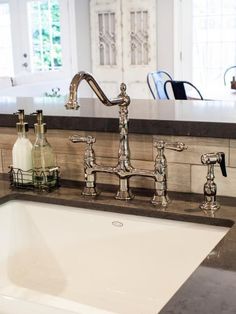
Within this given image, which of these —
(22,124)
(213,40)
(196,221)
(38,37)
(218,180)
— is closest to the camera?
(196,221)

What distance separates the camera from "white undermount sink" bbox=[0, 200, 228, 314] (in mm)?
1069

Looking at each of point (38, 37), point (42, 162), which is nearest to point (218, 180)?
point (42, 162)

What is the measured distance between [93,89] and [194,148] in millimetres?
286

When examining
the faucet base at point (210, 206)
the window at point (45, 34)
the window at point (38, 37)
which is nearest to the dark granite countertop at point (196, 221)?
the faucet base at point (210, 206)

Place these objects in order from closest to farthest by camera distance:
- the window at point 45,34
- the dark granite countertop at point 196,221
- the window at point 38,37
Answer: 1. the dark granite countertop at point 196,221
2. the window at point 38,37
3. the window at point 45,34

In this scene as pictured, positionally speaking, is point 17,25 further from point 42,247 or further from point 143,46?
point 42,247

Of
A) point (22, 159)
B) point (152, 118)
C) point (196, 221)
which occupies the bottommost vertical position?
point (196, 221)

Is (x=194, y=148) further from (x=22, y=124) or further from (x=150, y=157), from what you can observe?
(x=22, y=124)

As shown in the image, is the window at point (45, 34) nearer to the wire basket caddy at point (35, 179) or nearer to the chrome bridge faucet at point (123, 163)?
the wire basket caddy at point (35, 179)

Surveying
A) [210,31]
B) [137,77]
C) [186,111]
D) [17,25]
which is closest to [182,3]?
[210,31]

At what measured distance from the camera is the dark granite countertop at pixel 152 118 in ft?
3.71

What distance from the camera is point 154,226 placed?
111cm

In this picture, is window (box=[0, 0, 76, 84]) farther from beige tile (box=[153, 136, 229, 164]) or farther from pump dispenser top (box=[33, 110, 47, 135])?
beige tile (box=[153, 136, 229, 164])

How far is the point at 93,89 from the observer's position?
1083mm
